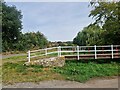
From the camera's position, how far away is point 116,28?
1852 centimetres

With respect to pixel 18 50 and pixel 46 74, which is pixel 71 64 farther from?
pixel 18 50

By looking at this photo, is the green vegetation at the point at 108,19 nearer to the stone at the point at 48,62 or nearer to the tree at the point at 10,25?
the stone at the point at 48,62

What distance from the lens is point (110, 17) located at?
20.5 meters

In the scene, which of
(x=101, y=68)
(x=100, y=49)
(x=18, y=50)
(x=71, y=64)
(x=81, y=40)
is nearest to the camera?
(x=101, y=68)

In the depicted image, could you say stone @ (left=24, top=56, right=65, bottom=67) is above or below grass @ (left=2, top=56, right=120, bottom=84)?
above

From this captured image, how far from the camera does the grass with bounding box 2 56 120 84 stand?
38.6 feet

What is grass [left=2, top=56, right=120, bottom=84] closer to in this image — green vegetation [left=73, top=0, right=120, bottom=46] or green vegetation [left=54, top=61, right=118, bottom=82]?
green vegetation [left=54, top=61, right=118, bottom=82]

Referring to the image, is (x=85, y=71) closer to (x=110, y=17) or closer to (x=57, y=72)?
(x=57, y=72)

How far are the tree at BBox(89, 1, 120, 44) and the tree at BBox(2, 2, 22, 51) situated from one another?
46.8 feet

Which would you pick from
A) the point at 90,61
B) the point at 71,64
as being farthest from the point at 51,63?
the point at 90,61

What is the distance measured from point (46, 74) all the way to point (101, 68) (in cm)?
340

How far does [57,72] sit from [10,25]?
20786mm

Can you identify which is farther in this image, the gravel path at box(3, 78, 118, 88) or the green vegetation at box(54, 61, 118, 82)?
the green vegetation at box(54, 61, 118, 82)

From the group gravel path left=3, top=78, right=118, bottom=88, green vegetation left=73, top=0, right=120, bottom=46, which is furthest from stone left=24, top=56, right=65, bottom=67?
green vegetation left=73, top=0, right=120, bottom=46
